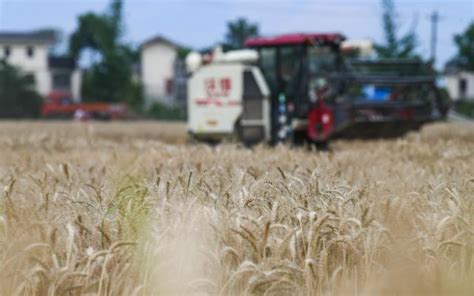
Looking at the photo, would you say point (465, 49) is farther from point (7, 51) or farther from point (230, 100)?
point (7, 51)

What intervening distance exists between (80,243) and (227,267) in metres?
0.72

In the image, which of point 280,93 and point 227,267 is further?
point 280,93

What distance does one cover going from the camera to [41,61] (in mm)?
79812

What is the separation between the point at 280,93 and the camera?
17312 millimetres

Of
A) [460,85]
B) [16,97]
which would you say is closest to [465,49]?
[16,97]

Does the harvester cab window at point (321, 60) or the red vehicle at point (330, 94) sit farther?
the harvester cab window at point (321, 60)

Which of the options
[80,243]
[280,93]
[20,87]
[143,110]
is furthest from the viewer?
[143,110]

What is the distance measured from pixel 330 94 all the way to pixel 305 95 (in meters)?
0.57

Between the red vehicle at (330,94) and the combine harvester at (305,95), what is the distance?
19 millimetres

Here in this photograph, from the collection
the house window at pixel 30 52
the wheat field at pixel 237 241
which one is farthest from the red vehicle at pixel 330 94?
the house window at pixel 30 52

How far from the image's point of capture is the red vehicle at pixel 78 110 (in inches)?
2293

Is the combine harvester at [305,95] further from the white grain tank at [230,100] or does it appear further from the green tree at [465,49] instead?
the green tree at [465,49]

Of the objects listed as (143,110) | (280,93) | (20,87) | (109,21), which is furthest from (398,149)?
(109,21)

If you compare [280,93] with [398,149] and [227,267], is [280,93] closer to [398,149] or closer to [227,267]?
[398,149]
